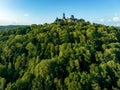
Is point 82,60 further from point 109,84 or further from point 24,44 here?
point 24,44

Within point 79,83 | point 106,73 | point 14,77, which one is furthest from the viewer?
point 14,77

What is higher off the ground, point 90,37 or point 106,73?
point 90,37

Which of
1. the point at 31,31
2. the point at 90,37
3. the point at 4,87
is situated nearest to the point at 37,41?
the point at 31,31

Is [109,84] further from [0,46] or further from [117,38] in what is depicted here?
[0,46]

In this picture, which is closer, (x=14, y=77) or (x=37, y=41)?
(x=14, y=77)

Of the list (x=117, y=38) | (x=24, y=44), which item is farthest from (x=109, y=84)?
(x=24, y=44)

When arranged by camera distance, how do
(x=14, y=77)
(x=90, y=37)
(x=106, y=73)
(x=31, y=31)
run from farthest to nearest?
(x=31, y=31)
(x=90, y=37)
(x=14, y=77)
(x=106, y=73)

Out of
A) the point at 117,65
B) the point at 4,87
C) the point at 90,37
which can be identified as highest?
the point at 90,37
